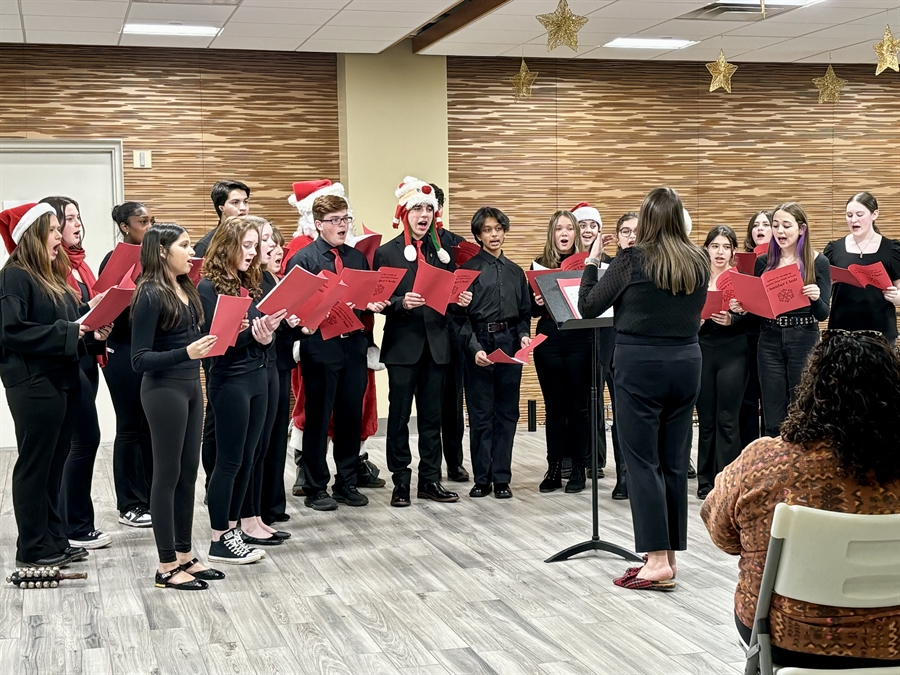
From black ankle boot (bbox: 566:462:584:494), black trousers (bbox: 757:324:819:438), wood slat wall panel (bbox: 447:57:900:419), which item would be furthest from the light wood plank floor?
wood slat wall panel (bbox: 447:57:900:419)

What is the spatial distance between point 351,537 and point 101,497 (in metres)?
1.84

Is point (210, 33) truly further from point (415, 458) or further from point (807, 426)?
point (807, 426)

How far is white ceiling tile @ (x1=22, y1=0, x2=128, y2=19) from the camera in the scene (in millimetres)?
6152

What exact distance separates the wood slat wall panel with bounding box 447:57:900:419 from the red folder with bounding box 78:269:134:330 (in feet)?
14.6

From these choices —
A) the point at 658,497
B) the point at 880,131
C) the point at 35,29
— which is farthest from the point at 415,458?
the point at 880,131

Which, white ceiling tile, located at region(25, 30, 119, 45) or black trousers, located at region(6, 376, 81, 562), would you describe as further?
white ceiling tile, located at region(25, 30, 119, 45)

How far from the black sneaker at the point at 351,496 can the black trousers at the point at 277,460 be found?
0.49 meters

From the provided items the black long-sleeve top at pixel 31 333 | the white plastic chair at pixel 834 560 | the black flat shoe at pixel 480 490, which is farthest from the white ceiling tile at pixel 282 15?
the white plastic chair at pixel 834 560

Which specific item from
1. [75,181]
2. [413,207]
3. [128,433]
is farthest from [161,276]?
[75,181]

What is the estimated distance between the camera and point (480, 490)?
583 centimetres

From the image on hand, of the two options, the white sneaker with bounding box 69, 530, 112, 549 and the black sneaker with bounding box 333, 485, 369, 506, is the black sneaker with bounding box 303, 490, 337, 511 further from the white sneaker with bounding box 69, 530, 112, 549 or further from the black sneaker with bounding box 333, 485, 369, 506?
the white sneaker with bounding box 69, 530, 112, 549

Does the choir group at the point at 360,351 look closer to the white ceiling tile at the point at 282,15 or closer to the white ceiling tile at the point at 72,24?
the white ceiling tile at the point at 282,15

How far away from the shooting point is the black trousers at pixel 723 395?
5613mm

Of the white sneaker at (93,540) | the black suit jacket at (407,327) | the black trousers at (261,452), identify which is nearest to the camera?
the black trousers at (261,452)
